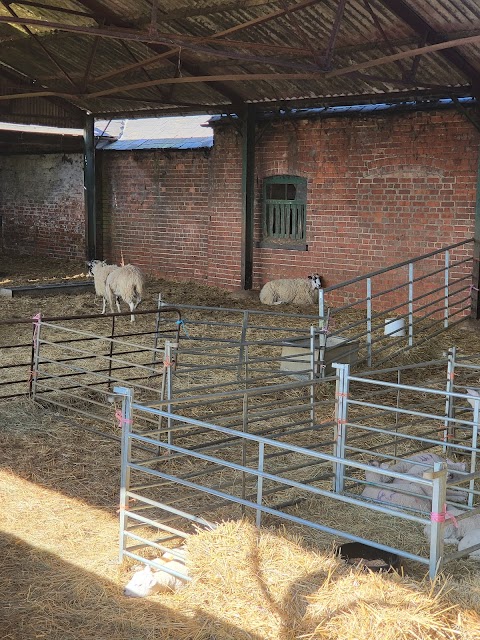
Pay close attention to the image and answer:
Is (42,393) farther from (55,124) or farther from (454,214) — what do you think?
(55,124)

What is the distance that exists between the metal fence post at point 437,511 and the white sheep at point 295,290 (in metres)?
11.2

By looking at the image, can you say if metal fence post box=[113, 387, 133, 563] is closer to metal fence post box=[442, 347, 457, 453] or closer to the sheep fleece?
metal fence post box=[442, 347, 457, 453]

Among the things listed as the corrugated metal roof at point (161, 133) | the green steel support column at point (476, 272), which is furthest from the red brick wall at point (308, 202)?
the green steel support column at point (476, 272)

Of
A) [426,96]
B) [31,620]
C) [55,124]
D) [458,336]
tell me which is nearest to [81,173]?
[55,124]

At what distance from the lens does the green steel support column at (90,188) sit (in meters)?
19.5

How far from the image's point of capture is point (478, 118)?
40.2 ft

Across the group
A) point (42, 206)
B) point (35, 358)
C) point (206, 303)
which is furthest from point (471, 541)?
point (42, 206)

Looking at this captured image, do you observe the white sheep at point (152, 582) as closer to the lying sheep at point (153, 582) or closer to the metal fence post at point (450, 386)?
the lying sheep at point (153, 582)

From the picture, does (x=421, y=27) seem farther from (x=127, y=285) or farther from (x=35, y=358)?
(x=35, y=358)

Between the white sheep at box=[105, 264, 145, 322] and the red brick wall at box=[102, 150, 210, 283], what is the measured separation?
4240 mm

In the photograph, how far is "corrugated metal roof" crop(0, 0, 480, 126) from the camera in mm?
10375

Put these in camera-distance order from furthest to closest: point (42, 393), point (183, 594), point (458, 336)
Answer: point (458, 336)
point (42, 393)
point (183, 594)

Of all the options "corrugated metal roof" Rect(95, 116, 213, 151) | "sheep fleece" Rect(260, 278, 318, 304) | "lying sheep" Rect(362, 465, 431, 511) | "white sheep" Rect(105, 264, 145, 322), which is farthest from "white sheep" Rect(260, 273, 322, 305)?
"lying sheep" Rect(362, 465, 431, 511)

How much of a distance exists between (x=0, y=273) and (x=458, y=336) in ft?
38.4
